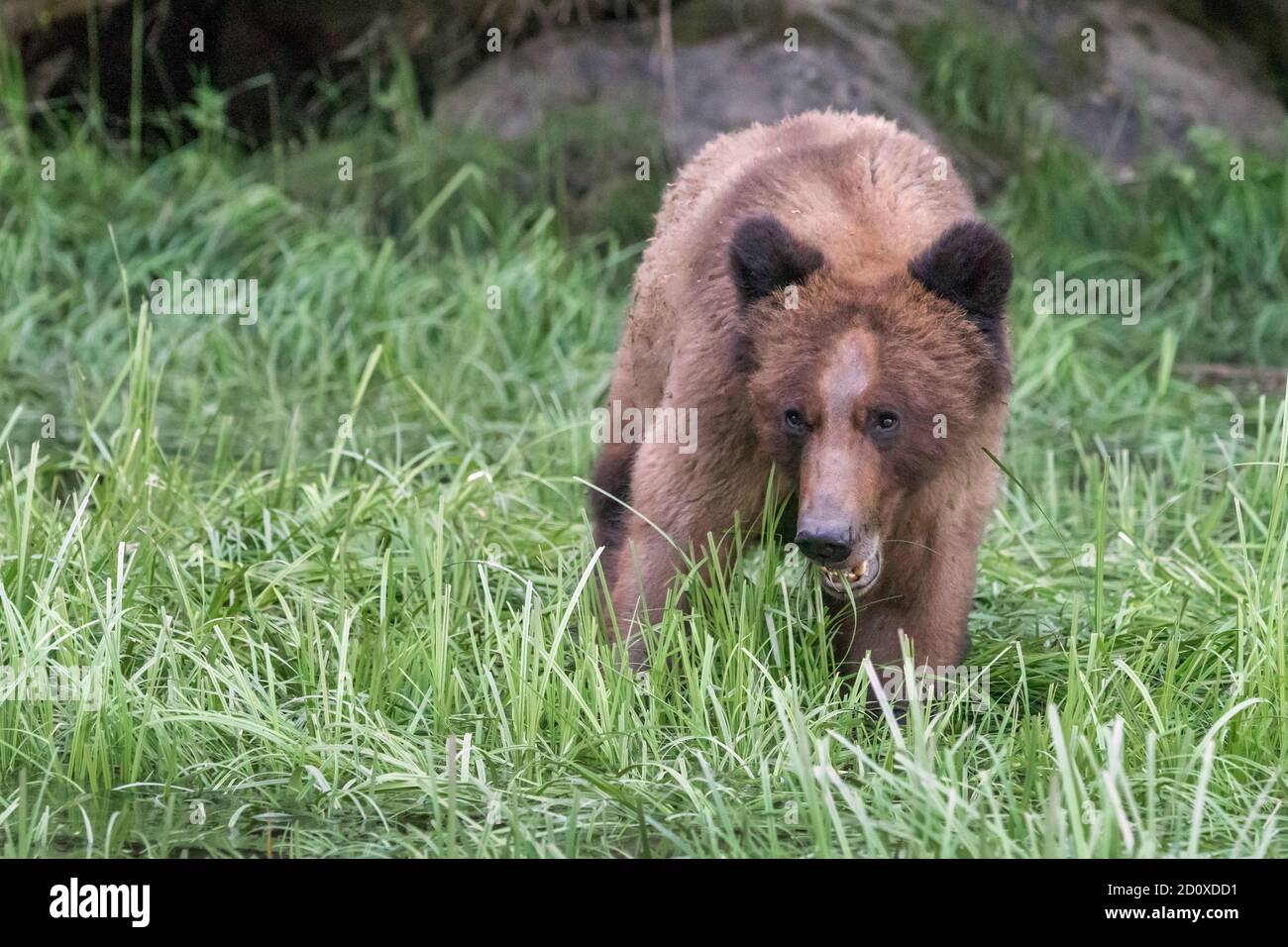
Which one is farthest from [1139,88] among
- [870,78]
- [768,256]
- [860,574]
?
[860,574]

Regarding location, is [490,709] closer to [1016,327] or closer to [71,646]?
[71,646]

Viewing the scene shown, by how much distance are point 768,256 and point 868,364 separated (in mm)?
421

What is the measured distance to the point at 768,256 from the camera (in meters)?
4.64

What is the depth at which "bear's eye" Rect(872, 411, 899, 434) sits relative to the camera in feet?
14.8

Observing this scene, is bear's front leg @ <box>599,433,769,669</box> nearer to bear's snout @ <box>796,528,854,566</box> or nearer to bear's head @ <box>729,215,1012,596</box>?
bear's head @ <box>729,215,1012,596</box>

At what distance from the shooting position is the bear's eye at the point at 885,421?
4.50m

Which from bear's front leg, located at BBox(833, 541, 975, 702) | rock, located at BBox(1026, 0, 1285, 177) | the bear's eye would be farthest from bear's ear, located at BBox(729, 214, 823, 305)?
rock, located at BBox(1026, 0, 1285, 177)

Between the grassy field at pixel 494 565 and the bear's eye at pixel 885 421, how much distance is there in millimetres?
575

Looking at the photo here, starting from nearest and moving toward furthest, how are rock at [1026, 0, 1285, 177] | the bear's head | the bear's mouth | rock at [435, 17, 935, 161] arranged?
the bear's head, the bear's mouth, rock at [435, 17, 935, 161], rock at [1026, 0, 1285, 177]

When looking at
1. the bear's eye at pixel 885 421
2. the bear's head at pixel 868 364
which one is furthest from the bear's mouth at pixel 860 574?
the bear's eye at pixel 885 421

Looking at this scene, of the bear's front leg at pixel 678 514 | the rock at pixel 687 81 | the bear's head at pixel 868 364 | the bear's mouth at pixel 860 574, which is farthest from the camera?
the rock at pixel 687 81

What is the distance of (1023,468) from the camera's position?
7281 millimetres

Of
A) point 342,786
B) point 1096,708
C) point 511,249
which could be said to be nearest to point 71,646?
point 342,786

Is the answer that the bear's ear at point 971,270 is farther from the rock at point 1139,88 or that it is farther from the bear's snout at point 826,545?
the rock at point 1139,88
